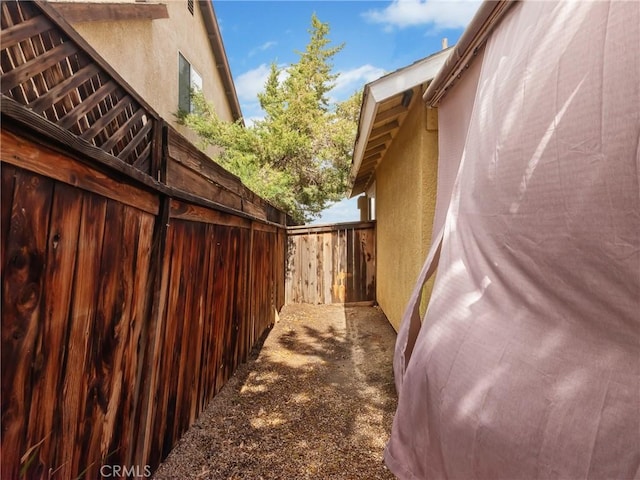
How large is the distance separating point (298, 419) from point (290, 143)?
277 inches

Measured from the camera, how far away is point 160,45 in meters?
6.89

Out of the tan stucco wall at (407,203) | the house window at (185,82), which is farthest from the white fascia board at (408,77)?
the house window at (185,82)

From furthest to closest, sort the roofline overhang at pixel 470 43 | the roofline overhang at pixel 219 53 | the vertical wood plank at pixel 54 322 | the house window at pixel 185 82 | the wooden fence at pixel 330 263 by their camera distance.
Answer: the roofline overhang at pixel 219 53
the wooden fence at pixel 330 263
the house window at pixel 185 82
the roofline overhang at pixel 470 43
the vertical wood plank at pixel 54 322

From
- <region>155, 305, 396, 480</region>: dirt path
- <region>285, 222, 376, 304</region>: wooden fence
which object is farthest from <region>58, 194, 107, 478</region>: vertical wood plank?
<region>285, 222, 376, 304</region>: wooden fence

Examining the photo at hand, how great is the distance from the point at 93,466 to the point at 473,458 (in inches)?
65.3

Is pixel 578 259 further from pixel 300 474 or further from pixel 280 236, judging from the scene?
pixel 280 236

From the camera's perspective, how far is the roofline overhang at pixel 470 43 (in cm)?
168

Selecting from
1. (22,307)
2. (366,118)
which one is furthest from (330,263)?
(22,307)

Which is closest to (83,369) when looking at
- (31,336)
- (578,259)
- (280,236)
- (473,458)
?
(31,336)

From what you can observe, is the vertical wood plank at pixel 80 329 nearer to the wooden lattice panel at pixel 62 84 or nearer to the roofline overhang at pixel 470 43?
the wooden lattice panel at pixel 62 84

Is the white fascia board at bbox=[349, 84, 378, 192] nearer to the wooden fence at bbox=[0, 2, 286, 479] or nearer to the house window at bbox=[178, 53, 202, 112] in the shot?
the wooden fence at bbox=[0, 2, 286, 479]

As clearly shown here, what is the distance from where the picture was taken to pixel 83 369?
1.38 m

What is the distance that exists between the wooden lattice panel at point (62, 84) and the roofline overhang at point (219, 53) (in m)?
9.46

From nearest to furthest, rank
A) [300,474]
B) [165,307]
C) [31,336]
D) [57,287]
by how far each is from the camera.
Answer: [31,336]
[57,287]
[165,307]
[300,474]
